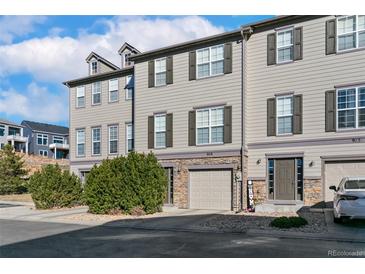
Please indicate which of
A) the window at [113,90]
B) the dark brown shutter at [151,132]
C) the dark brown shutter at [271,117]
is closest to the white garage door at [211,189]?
the dark brown shutter at [271,117]

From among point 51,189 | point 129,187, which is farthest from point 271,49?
point 51,189

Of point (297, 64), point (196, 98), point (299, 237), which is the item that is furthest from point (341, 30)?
point (299, 237)

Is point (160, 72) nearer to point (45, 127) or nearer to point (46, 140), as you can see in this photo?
point (46, 140)

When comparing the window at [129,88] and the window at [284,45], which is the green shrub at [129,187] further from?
the window at [284,45]

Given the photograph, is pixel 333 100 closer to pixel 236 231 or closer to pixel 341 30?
pixel 341 30

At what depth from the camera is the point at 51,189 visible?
22.5 m

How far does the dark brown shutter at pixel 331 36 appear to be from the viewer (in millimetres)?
17766

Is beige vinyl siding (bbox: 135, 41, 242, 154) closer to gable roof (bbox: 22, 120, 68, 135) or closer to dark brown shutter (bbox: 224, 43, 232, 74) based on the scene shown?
dark brown shutter (bbox: 224, 43, 232, 74)

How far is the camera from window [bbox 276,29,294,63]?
62.5ft

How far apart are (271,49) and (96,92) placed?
13.2m

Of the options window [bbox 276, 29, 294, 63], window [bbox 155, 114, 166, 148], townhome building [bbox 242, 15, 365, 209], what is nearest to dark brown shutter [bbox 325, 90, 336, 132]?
townhome building [bbox 242, 15, 365, 209]

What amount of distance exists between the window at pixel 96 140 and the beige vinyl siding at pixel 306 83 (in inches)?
455

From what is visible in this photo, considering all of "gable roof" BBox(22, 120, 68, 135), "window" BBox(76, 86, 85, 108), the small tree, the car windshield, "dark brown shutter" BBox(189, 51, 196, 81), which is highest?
"dark brown shutter" BBox(189, 51, 196, 81)

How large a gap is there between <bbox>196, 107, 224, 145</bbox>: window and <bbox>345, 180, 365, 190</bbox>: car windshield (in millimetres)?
7584
